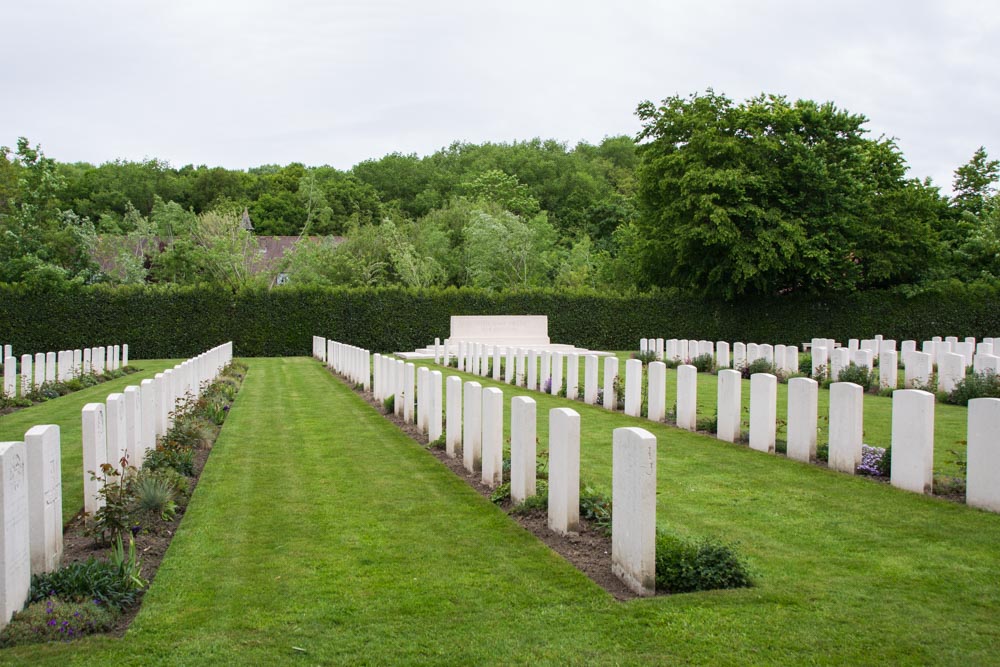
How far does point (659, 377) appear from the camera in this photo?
11664 mm

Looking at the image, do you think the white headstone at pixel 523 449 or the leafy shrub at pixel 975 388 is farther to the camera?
the leafy shrub at pixel 975 388

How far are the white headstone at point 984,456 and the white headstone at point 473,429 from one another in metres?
4.47

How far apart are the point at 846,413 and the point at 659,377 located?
152 inches

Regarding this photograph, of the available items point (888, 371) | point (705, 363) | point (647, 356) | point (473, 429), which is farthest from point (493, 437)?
point (647, 356)

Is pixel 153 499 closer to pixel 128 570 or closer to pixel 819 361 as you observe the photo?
pixel 128 570

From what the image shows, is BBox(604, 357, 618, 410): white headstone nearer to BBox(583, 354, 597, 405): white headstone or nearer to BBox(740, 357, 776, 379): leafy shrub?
BBox(583, 354, 597, 405): white headstone

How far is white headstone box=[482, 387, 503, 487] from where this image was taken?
7.56 m

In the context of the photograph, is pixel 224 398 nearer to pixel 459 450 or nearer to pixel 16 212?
pixel 459 450

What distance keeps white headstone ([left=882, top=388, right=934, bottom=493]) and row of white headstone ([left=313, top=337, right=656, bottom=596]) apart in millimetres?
3321

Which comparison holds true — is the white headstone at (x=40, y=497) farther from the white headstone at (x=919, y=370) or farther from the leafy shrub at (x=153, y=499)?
the white headstone at (x=919, y=370)

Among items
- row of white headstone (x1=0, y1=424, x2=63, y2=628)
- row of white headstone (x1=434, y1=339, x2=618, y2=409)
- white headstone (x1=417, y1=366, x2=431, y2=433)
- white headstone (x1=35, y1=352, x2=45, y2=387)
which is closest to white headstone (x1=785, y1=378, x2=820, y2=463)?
row of white headstone (x1=434, y1=339, x2=618, y2=409)

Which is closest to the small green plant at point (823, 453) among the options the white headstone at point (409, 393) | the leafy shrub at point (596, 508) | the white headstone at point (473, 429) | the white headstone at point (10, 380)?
the leafy shrub at point (596, 508)

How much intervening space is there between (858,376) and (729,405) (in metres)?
7.49

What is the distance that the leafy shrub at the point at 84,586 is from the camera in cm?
457
